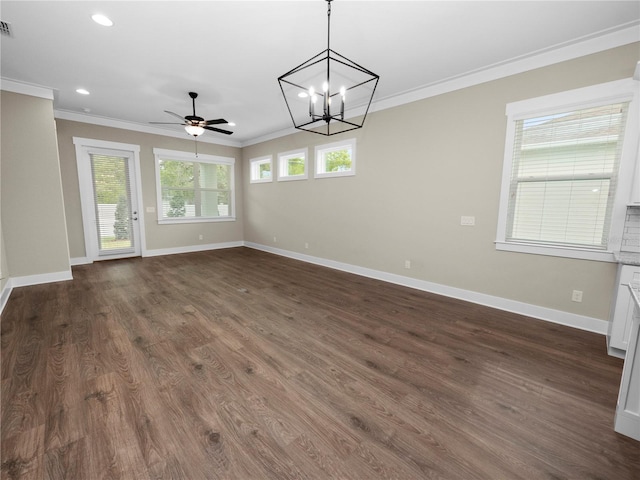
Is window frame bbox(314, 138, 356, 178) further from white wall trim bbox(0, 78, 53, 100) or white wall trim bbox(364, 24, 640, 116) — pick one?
white wall trim bbox(0, 78, 53, 100)

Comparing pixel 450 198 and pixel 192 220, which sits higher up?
pixel 450 198

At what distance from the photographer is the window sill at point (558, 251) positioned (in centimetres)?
272

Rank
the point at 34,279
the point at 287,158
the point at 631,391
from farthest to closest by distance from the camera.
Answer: the point at 287,158 < the point at 34,279 < the point at 631,391

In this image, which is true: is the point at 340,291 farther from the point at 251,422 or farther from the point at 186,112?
the point at 186,112

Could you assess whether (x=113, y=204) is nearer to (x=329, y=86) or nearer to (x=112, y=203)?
(x=112, y=203)

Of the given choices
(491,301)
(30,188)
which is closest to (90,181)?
(30,188)

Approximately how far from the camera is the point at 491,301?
346 cm

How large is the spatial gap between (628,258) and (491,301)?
1.36 m

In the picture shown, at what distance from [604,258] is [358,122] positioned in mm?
3773

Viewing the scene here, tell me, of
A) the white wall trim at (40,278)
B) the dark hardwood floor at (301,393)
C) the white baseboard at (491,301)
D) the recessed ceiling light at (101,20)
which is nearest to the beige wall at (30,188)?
the white wall trim at (40,278)

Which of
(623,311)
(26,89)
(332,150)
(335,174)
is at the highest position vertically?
(26,89)

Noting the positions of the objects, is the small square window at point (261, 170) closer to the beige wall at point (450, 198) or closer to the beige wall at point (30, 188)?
the beige wall at point (450, 198)

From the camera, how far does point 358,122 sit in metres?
4.75

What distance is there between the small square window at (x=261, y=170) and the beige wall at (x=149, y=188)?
61 centimetres
